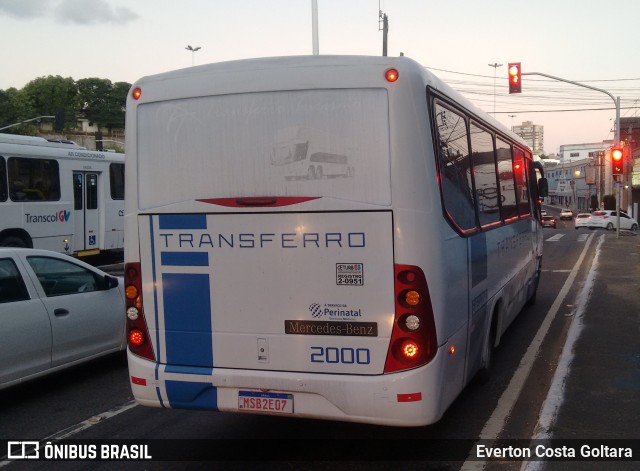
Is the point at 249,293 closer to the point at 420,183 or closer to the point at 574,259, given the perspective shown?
the point at 420,183

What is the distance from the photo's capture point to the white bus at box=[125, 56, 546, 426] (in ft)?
14.9

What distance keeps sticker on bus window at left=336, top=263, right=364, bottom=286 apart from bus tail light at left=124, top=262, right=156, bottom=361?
1.60 m

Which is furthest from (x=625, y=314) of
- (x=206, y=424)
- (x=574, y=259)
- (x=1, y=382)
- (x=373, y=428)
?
(x=574, y=259)

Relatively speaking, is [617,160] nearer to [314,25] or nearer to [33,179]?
[314,25]

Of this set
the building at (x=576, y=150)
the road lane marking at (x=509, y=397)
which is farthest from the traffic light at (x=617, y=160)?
the building at (x=576, y=150)

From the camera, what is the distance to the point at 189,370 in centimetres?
500

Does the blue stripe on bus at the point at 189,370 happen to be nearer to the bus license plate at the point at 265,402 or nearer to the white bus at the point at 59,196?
the bus license plate at the point at 265,402

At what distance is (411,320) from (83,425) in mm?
3302

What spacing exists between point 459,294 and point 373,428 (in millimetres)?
1568

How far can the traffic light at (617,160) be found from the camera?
93.2 feet

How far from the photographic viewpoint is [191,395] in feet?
16.3

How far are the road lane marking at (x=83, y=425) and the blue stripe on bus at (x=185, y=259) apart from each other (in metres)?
1.94

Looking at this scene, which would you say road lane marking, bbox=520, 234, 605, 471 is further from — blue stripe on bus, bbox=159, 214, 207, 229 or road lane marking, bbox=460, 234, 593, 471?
blue stripe on bus, bbox=159, 214, 207, 229

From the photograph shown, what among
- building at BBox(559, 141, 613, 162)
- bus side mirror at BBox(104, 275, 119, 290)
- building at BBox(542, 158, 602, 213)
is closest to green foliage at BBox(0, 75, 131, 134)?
building at BBox(542, 158, 602, 213)
